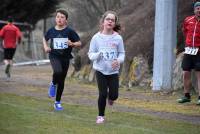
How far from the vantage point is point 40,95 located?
47.3 feet

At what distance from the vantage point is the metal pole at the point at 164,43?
52.1 ft

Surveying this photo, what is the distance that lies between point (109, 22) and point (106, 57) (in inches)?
21.8

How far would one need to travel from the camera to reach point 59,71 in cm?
1152

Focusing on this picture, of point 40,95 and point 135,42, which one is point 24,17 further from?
point 40,95

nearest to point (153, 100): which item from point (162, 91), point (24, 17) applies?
point (162, 91)

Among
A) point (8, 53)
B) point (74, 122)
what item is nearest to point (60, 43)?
point (74, 122)

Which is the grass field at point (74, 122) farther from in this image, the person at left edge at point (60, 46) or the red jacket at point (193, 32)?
the red jacket at point (193, 32)

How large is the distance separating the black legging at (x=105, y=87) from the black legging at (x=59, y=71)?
159 cm

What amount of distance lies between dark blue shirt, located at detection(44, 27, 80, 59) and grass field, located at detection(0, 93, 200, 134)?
1046mm

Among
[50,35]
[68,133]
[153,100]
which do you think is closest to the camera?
[68,133]

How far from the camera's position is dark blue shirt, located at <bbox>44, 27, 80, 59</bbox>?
1159 cm

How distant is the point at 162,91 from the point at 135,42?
110 inches

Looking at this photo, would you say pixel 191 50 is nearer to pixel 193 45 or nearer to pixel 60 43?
pixel 193 45

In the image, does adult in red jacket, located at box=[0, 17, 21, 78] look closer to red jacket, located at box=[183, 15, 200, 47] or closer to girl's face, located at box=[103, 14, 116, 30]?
red jacket, located at box=[183, 15, 200, 47]
